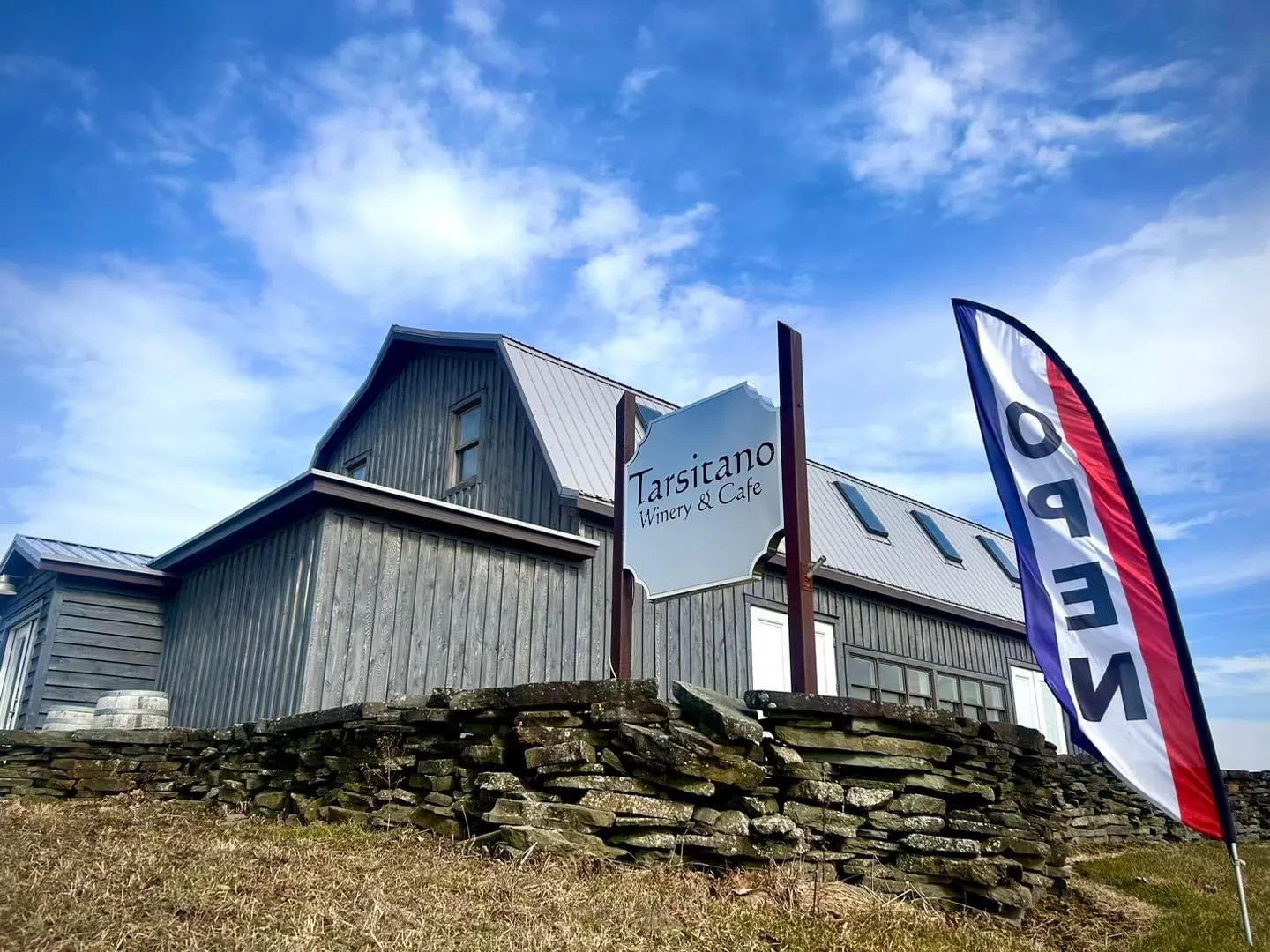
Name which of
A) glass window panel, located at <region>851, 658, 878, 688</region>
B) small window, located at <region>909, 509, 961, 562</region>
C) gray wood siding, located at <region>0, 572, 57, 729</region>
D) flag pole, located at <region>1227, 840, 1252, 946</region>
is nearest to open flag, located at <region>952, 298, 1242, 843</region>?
flag pole, located at <region>1227, 840, 1252, 946</region>

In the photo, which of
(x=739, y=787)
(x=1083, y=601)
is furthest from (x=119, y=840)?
(x=1083, y=601)

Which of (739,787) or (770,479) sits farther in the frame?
(770,479)

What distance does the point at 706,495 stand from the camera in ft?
22.6

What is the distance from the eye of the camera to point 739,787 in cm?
512

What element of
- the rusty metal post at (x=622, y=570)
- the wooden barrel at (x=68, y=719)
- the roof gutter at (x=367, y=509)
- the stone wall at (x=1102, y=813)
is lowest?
the stone wall at (x=1102, y=813)

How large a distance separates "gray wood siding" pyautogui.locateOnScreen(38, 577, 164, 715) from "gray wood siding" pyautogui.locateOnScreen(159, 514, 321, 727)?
240 mm

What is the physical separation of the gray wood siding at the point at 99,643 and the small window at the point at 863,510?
33.0 feet

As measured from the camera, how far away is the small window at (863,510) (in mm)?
15844

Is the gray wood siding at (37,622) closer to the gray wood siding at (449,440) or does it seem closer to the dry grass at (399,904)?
the gray wood siding at (449,440)

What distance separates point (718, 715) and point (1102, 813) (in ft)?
26.6

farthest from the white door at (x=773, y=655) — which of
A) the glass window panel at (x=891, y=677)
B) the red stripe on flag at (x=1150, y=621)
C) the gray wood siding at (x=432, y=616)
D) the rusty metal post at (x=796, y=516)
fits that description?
the red stripe on flag at (x=1150, y=621)

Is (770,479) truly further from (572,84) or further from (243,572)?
(243,572)

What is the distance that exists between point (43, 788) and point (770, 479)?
6.23m

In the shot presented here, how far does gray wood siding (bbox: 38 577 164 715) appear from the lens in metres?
11.2
